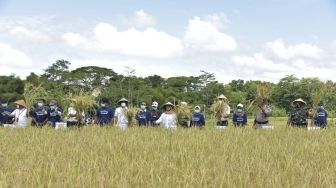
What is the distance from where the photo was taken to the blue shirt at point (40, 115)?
32.4 feet

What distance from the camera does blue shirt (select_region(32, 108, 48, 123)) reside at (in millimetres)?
9867

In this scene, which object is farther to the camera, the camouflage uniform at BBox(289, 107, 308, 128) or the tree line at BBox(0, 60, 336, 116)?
the tree line at BBox(0, 60, 336, 116)

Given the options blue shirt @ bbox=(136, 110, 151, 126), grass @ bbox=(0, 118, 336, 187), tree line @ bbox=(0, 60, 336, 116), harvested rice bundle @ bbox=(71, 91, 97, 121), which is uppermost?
tree line @ bbox=(0, 60, 336, 116)

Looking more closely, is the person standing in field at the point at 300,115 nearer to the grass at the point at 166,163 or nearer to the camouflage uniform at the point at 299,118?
the camouflage uniform at the point at 299,118

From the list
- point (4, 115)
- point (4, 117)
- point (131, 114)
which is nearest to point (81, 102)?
point (131, 114)

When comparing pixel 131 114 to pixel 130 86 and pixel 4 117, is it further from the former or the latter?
pixel 130 86

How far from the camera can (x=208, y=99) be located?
4969 cm

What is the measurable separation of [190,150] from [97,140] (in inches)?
64.0

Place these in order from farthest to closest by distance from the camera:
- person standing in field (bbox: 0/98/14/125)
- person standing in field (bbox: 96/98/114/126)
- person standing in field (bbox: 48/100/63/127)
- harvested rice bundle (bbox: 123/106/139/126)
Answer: person standing in field (bbox: 0/98/14/125)
harvested rice bundle (bbox: 123/106/139/126)
person standing in field (bbox: 96/98/114/126)
person standing in field (bbox: 48/100/63/127)

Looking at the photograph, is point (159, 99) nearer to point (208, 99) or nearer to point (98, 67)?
point (208, 99)

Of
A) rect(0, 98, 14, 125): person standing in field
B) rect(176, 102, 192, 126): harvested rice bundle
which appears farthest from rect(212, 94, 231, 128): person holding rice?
rect(0, 98, 14, 125): person standing in field

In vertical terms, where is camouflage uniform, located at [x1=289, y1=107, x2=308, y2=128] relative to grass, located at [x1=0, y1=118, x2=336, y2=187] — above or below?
above

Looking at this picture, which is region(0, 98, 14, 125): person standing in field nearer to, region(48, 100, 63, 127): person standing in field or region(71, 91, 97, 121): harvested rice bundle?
region(48, 100, 63, 127): person standing in field

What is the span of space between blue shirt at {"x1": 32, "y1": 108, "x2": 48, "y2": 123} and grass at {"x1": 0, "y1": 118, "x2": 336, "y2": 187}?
282cm
